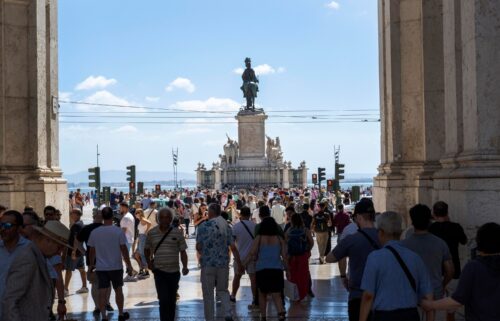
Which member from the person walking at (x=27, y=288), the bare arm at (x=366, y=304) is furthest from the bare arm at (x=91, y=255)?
the bare arm at (x=366, y=304)

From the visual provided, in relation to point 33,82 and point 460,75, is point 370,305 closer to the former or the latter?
point 460,75

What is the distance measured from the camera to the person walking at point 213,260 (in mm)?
10891

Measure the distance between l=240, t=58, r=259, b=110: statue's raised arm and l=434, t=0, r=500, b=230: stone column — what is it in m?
57.5

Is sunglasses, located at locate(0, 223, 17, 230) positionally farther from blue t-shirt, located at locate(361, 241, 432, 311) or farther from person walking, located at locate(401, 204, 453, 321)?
person walking, located at locate(401, 204, 453, 321)

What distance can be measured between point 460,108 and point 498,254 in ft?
22.4

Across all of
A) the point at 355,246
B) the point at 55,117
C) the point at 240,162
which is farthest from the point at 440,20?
the point at 240,162

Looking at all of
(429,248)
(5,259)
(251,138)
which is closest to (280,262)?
(429,248)

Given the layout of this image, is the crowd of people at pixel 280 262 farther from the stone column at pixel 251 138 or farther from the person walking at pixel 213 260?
the stone column at pixel 251 138

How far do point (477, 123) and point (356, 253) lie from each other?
409cm

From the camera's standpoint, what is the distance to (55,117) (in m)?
18.3

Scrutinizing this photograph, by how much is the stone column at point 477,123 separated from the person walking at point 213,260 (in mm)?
3379

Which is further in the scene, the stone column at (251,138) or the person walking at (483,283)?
the stone column at (251,138)

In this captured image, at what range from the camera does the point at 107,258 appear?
1136cm

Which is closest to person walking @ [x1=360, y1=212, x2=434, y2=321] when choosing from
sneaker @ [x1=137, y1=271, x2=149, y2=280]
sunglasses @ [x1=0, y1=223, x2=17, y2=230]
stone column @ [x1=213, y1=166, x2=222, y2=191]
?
sunglasses @ [x1=0, y1=223, x2=17, y2=230]
